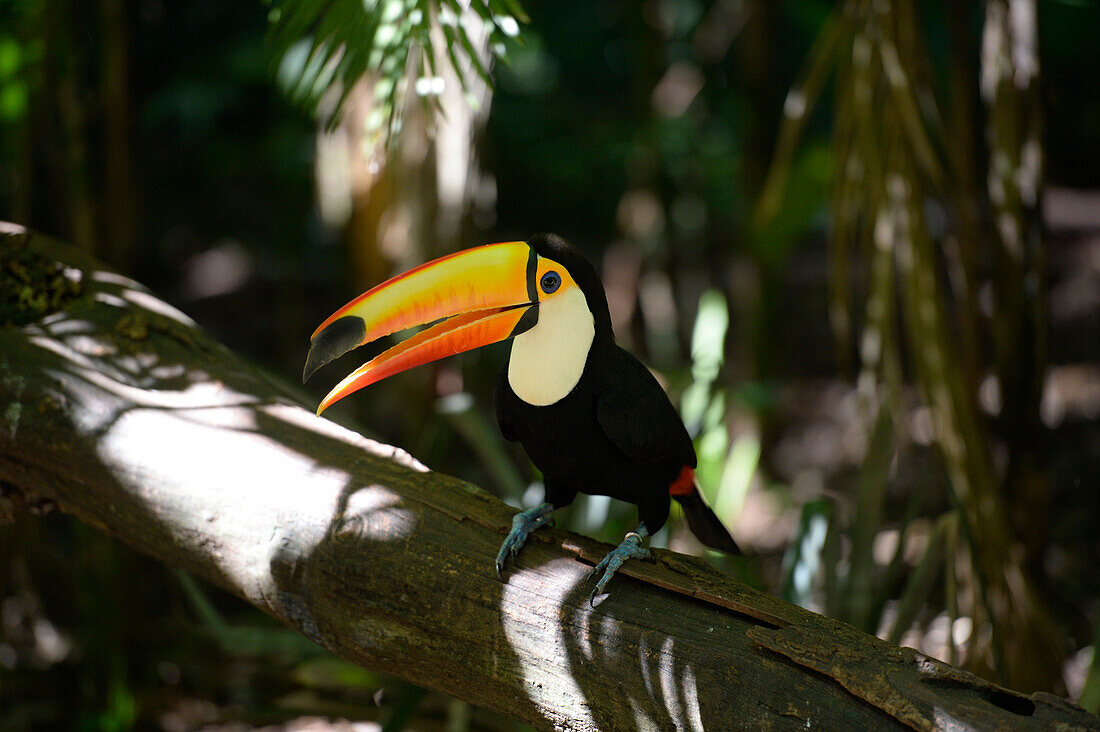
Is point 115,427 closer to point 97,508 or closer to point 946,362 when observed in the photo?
point 97,508

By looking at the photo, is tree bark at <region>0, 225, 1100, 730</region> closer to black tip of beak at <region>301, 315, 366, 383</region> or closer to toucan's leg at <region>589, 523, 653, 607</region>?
toucan's leg at <region>589, 523, 653, 607</region>

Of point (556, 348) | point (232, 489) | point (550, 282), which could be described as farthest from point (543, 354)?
point (232, 489)

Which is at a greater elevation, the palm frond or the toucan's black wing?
the palm frond

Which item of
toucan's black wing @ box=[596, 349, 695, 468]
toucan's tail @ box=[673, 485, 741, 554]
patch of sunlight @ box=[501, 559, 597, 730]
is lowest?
patch of sunlight @ box=[501, 559, 597, 730]

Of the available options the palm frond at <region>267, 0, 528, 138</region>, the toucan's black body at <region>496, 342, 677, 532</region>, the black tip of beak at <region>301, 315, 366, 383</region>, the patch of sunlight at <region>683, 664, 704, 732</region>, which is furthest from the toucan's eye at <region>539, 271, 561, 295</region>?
the patch of sunlight at <region>683, 664, 704, 732</region>

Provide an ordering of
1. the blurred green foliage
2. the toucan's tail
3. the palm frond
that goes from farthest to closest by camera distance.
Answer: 1. the blurred green foliage
2. the toucan's tail
3. the palm frond

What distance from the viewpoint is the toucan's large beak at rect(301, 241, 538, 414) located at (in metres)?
1.38

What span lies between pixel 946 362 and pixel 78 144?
242cm

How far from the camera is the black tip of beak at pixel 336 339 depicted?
4.53 ft

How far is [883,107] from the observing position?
6.50 feet

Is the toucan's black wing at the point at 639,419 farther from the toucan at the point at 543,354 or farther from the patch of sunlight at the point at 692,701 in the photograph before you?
the patch of sunlight at the point at 692,701

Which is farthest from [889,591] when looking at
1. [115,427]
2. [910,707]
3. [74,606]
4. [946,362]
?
[74,606]

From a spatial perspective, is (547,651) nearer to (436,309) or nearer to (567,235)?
(436,309)

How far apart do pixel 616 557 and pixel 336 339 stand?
1.96 ft
